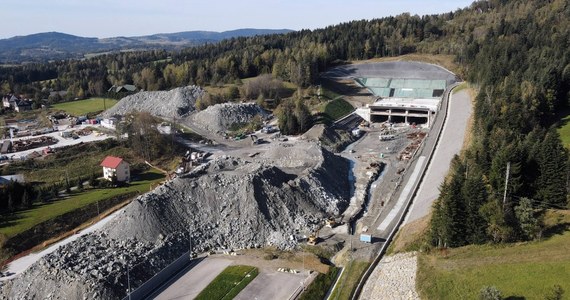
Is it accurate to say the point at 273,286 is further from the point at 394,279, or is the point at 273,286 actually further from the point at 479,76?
the point at 479,76

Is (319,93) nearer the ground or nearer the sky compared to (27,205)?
nearer the sky

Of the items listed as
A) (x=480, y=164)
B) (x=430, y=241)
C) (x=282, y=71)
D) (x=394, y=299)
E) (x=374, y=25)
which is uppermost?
(x=374, y=25)

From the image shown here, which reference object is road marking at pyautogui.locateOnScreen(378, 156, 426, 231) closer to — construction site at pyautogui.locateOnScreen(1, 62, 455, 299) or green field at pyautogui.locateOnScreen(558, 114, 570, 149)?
construction site at pyautogui.locateOnScreen(1, 62, 455, 299)

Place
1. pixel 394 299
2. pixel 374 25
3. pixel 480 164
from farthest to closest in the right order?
pixel 374 25
pixel 480 164
pixel 394 299

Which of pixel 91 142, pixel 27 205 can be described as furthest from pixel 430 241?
pixel 91 142

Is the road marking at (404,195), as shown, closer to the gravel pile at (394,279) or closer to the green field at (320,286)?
the gravel pile at (394,279)

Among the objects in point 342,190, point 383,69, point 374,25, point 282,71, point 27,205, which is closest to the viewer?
point 27,205

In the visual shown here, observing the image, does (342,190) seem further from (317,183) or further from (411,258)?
(411,258)
